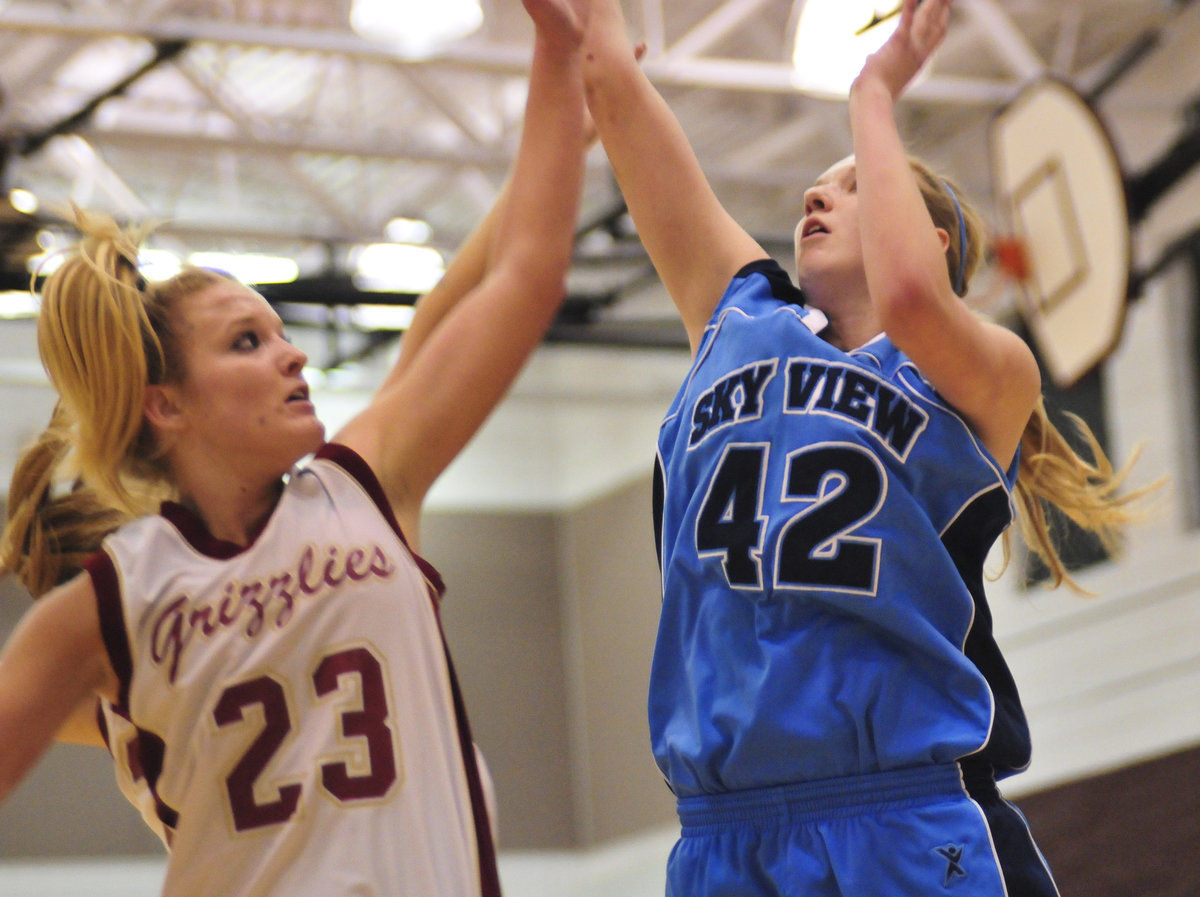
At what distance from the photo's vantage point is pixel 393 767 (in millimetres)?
1715

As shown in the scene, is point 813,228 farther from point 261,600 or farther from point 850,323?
point 261,600

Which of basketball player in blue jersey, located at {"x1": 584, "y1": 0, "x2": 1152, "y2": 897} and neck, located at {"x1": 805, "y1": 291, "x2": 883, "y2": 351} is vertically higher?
neck, located at {"x1": 805, "y1": 291, "x2": 883, "y2": 351}

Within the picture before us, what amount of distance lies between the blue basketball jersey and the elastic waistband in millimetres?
13

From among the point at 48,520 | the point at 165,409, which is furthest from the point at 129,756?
the point at 165,409

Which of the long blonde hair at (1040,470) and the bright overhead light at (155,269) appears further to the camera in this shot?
the long blonde hair at (1040,470)

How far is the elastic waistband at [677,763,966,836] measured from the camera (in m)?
1.89

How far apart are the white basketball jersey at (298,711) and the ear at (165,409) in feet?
Result: 0.62

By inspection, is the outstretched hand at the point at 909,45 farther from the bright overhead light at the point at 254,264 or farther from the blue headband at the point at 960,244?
the bright overhead light at the point at 254,264

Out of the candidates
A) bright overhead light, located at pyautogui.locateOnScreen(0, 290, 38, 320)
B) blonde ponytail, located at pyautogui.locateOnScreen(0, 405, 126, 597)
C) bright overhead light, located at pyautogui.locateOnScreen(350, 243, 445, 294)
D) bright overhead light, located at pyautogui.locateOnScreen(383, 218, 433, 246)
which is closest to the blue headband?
blonde ponytail, located at pyautogui.locateOnScreen(0, 405, 126, 597)

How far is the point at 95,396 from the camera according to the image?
186 centimetres

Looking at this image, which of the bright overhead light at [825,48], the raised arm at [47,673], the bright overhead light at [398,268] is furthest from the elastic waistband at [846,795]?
the bright overhead light at [398,268]

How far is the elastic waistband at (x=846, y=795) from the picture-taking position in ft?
6.21

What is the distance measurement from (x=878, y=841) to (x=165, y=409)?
104 cm

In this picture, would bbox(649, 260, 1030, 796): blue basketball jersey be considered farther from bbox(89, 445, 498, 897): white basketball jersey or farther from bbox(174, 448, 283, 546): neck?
bbox(174, 448, 283, 546): neck
